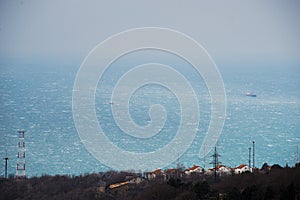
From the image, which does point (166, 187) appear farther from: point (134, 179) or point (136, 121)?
point (136, 121)

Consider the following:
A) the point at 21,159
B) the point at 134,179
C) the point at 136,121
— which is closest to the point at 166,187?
the point at 134,179

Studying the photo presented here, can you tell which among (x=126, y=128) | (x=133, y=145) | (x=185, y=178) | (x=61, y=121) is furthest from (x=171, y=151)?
(x=61, y=121)

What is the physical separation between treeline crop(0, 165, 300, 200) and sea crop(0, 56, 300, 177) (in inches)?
68.4

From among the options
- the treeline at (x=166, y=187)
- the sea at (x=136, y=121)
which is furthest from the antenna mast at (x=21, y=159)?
the treeline at (x=166, y=187)

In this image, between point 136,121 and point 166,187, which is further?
point 136,121

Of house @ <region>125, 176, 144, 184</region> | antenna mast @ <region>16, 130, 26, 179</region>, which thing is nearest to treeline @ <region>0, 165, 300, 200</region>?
house @ <region>125, 176, 144, 184</region>

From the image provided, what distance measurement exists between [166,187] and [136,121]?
22.8 ft

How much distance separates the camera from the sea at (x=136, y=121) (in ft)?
35.7

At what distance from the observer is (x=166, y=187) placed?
6188mm

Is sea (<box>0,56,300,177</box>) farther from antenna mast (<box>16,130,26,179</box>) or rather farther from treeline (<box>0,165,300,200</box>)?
treeline (<box>0,165,300,200</box>)

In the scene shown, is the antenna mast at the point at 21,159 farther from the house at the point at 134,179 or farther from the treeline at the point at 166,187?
the house at the point at 134,179

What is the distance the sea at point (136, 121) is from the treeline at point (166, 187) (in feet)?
5.70

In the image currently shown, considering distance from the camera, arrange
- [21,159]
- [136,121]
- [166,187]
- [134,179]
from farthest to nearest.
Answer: [136,121] < [21,159] < [134,179] < [166,187]

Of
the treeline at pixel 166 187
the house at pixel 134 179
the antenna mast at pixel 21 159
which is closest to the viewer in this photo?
the treeline at pixel 166 187
